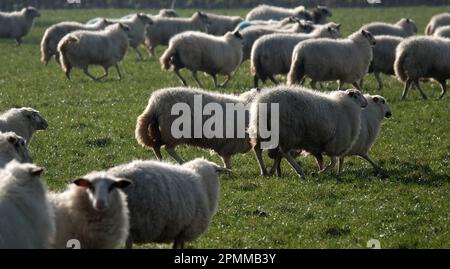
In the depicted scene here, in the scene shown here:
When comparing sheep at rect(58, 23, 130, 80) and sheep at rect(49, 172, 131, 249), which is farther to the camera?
sheep at rect(58, 23, 130, 80)

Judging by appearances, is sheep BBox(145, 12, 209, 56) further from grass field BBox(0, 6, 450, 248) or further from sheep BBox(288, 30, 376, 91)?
sheep BBox(288, 30, 376, 91)

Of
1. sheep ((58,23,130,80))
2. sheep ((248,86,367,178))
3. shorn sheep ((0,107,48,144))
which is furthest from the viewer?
sheep ((58,23,130,80))

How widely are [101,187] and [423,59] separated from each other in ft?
43.7

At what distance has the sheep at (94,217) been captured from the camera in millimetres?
7625

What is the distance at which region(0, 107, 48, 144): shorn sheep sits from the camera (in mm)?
12098

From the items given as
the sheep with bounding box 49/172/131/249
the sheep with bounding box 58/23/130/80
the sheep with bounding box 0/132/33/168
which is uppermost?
the sheep with bounding box 49/172/131/249

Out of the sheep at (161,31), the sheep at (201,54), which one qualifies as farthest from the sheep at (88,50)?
the sheep at (161,31)

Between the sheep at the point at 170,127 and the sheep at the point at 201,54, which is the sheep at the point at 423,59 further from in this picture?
the sheep at the point at 170,127

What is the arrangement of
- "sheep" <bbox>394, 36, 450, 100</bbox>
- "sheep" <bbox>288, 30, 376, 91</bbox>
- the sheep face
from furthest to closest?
"sheep" <bbox>394, 36, 450, 100</bbox> → "sheep" <bbox>288, 30, 376, 91</bbox> → the sheep face

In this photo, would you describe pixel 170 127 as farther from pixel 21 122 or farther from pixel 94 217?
pixel 94 217

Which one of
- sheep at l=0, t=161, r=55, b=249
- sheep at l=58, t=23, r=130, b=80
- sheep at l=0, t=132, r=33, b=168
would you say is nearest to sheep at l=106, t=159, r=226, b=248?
sheep at l=0, t=161, r=55, b=249

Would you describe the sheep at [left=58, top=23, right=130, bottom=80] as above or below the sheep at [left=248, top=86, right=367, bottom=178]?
below

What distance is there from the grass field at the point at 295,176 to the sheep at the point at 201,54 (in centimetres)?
69

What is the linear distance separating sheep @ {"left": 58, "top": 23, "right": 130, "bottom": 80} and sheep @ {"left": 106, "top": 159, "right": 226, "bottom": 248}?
1505 centimetres
